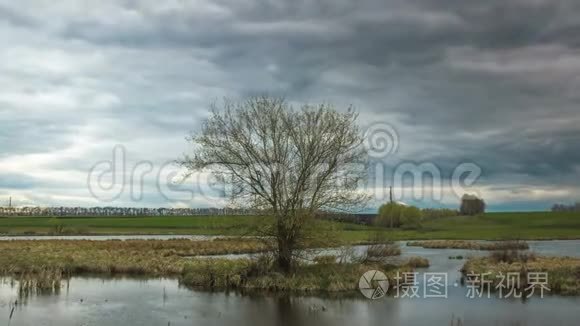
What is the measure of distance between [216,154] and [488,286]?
16065 mm

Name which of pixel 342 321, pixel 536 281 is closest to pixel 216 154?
pixel 342 321

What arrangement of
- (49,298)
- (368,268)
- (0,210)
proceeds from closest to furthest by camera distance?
(49,298), (368,268), (0,210)

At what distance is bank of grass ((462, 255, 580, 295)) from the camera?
29344 millimetres

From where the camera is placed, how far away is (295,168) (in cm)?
3064

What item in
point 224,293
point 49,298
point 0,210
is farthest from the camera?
point 0,210

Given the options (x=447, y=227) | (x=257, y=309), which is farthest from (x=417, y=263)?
(x=447, y=227)

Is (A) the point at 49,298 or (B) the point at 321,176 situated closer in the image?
(A) the point at 49,298

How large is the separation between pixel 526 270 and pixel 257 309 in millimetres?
18390

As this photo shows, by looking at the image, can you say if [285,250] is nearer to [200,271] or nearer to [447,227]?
[200,271]

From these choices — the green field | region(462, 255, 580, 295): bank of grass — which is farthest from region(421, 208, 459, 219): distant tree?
region(462, 255, 580, 295): bank of grass

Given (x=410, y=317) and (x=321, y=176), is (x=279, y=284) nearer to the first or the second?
(x=321, y=176)

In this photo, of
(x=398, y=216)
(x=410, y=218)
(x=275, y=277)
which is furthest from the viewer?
(x=410, y=218)

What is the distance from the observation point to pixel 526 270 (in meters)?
33.8

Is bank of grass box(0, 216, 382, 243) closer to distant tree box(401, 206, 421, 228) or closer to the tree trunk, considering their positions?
the tree trunk
